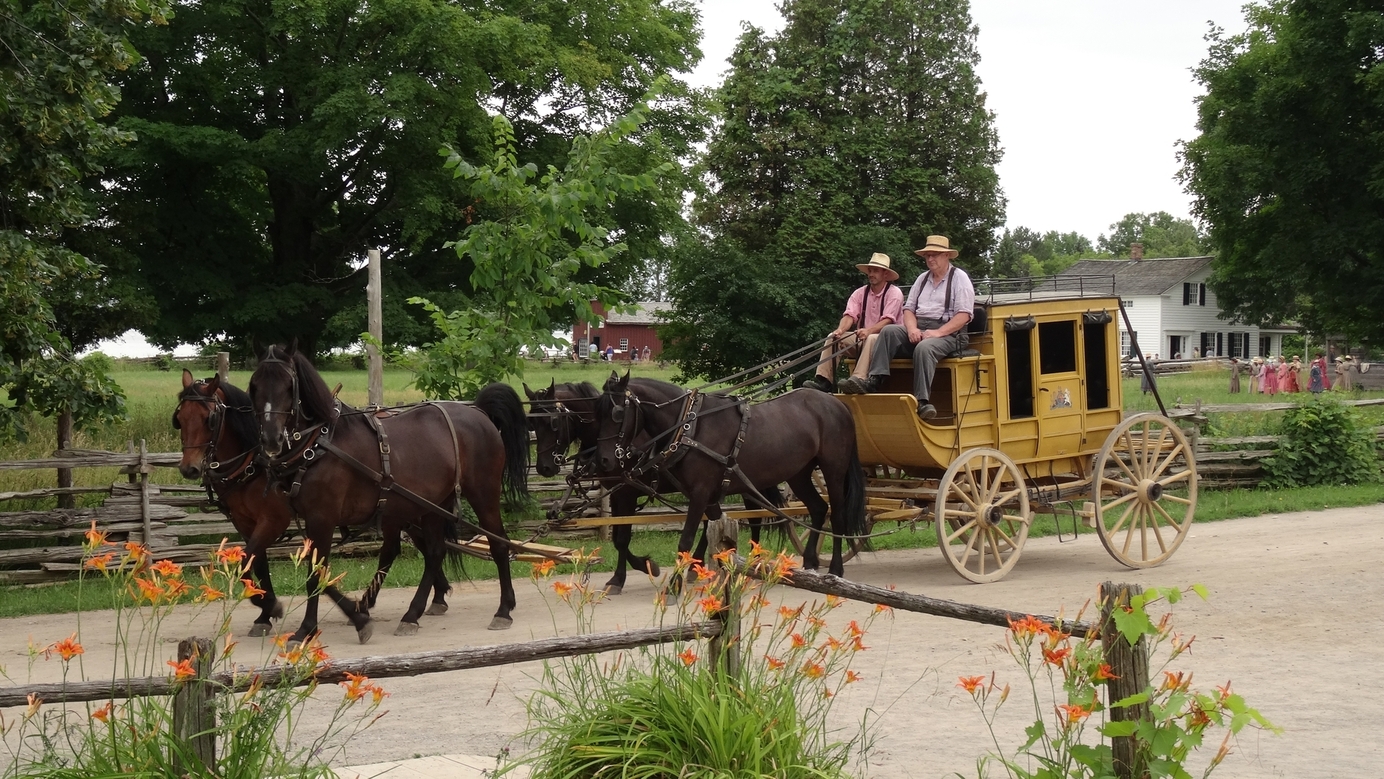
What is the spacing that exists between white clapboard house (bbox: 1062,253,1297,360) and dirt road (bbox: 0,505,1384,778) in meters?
58.1

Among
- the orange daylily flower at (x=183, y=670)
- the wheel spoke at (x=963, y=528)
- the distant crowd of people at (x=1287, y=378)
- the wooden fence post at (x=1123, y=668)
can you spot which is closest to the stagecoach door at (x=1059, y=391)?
the wheel spoke at (x=963, y=528)

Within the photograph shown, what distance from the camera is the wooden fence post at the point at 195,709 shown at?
154 inches

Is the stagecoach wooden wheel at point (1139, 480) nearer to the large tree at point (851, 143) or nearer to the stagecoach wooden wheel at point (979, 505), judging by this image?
the stagecoach wooden wheel at point (979, 505)

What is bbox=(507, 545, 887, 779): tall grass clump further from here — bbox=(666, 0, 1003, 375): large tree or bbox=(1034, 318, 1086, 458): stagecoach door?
bbox=(666, 0, 1003, 375): large tree

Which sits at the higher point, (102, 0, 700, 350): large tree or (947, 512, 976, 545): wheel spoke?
(102, 0, 700, 350): large tree

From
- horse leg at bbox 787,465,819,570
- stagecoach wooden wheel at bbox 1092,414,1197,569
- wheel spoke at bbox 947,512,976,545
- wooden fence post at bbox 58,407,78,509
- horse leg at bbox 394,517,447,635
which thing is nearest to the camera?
horse leg at bbox 394,517,447,635

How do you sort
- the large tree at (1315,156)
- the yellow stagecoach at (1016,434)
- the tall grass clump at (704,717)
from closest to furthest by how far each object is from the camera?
the tall grass clump at (704,717)
the yellow stagecoach at (1016,434)
the large tree at (1315,156)

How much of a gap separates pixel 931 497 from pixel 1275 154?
24099 millimetres

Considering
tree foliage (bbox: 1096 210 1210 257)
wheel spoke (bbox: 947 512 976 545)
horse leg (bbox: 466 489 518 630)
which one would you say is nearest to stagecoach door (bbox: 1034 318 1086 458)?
wheel spoke (bbox: 947 512 976 545)

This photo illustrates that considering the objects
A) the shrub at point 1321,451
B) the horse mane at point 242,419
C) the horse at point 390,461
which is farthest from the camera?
the shrub at point 1321,451

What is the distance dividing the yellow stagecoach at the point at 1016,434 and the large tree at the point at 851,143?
13314 millimetres

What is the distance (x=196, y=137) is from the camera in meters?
17.5

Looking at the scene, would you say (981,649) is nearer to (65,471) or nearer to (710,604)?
(710,604)

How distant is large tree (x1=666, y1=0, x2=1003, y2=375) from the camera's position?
25.9 meters
